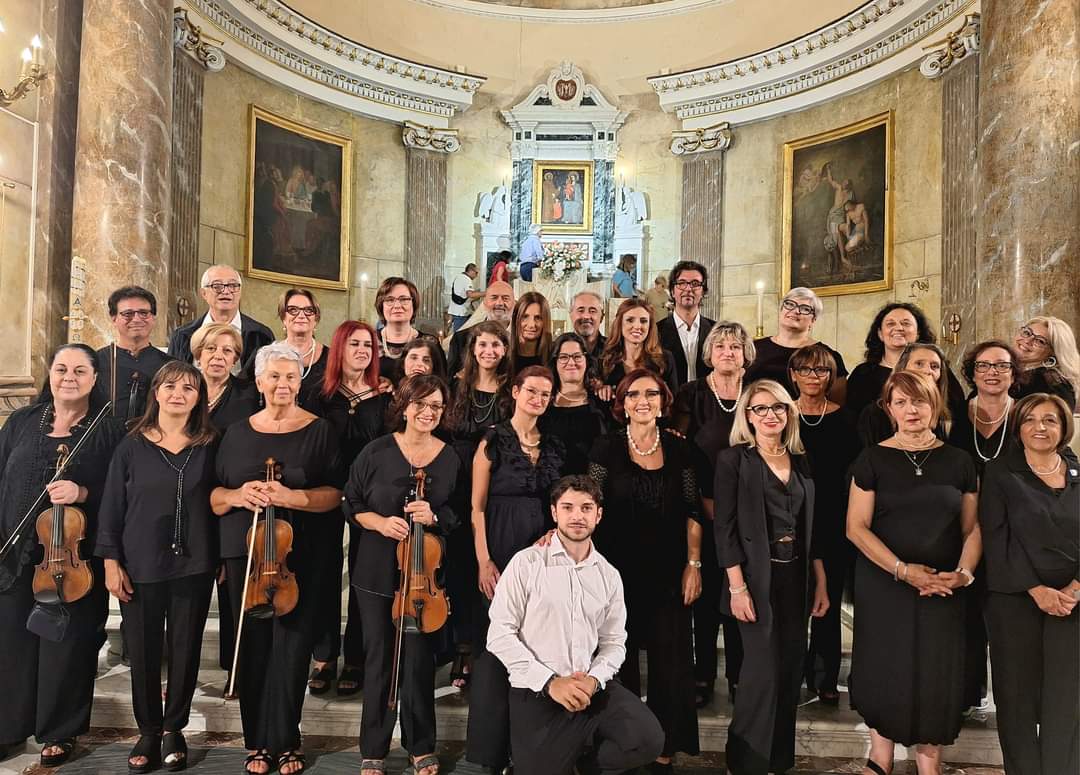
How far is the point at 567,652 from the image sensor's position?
10.3 ft

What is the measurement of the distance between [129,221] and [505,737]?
5794 millimetres

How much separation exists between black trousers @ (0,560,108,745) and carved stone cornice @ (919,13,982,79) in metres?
9.77

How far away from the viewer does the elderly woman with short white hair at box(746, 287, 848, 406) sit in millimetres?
4094

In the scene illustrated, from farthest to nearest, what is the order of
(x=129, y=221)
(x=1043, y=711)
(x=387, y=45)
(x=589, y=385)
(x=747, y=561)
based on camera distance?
(x=387, y=45) < (x=129, y=221) < (x=589, y=385) < (x=747, y=561) < (x=1043, y=711)

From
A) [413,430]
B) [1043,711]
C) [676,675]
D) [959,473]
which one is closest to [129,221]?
[413,430]

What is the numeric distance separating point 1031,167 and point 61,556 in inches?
298

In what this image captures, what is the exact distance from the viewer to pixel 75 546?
344cm

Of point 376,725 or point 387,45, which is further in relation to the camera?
point 387,45

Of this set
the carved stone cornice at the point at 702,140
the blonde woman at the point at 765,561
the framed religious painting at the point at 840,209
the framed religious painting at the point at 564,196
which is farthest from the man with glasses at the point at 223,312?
the carved stone cornice at the point at 702,140

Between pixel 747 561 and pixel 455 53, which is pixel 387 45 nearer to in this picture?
pixel 455 53

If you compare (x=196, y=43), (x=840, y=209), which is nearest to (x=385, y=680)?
(x=196, y=43)

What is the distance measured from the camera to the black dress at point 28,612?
3.49 meters

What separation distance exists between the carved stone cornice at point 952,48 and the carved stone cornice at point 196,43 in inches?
339

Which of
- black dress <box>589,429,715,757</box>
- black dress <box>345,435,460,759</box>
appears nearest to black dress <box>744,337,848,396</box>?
black dress <box>589,429,715,757</box>
